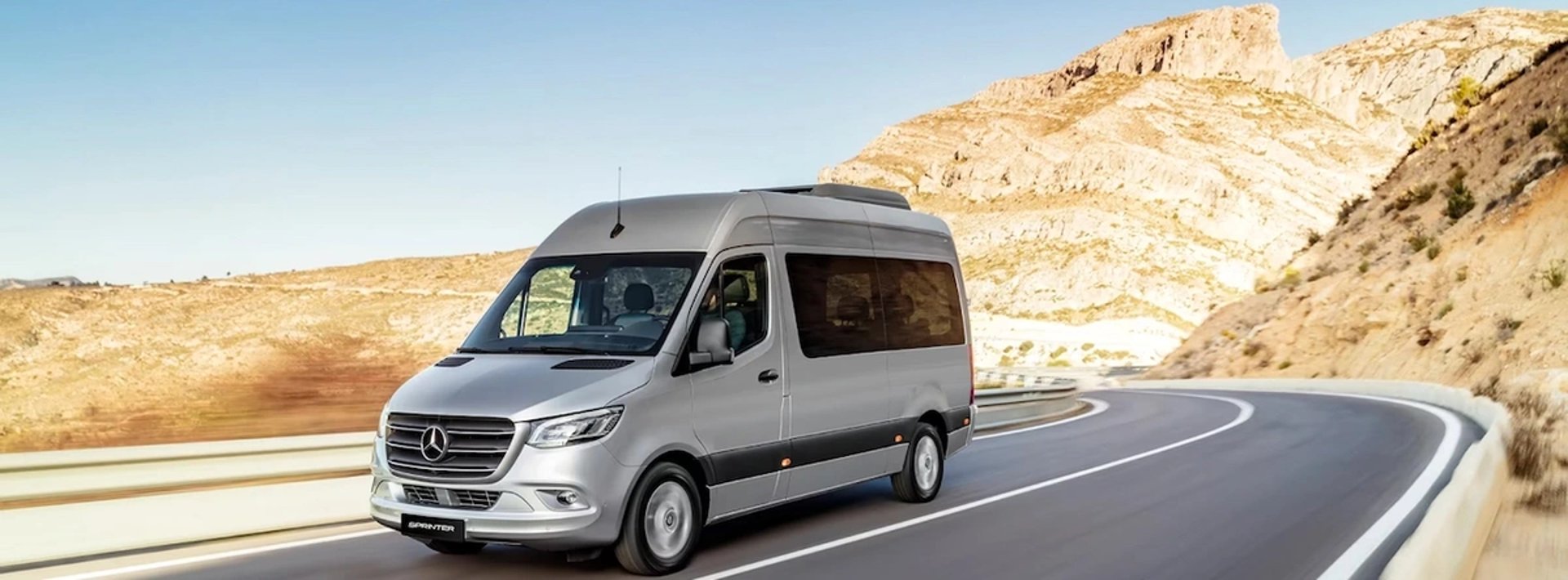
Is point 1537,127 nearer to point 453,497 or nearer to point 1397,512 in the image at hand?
point 1397,512

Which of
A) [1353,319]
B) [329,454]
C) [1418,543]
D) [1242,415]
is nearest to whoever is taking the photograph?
[1418,543]

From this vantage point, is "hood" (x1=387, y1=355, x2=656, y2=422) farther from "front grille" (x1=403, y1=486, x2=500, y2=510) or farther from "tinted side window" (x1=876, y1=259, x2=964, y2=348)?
"tinted side window" (x1=876, y1=259, x2=964, y2=348)

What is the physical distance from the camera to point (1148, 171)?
102 metres

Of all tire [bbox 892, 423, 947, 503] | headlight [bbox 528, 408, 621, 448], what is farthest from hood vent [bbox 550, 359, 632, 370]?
tire [bbox 892, 423, 947, 503]

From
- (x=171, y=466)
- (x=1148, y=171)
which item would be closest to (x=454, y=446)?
(x=171, y=466)

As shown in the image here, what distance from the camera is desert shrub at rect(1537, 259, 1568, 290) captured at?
2734cm

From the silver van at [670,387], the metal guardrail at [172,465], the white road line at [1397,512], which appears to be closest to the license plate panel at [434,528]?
the silver van at [670,387]

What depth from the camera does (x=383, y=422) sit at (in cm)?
795

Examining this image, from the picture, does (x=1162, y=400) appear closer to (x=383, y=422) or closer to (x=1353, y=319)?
(x=1353, y=319)

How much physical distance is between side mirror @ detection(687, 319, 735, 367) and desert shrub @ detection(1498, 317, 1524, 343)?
2435cm

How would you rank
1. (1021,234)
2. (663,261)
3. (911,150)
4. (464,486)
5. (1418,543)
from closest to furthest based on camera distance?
(1418,543), (464,486), (663,261), (1021,234), (911,150)

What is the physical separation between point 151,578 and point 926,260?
714 centimetres

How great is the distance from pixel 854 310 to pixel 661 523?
3080mm

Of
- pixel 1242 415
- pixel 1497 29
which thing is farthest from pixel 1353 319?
pixel 1497 29
